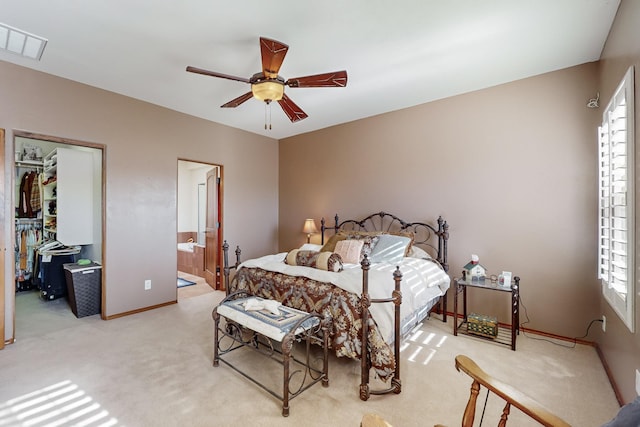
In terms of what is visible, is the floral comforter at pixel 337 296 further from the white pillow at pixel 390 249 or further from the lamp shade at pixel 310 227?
the lamp shade at pixel 310 227

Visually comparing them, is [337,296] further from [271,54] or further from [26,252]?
[26,252]

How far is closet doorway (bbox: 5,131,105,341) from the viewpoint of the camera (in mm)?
3898

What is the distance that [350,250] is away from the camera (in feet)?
11.8

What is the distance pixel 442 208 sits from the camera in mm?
3828

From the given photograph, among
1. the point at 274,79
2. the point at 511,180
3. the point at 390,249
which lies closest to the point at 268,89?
the point at 274,79

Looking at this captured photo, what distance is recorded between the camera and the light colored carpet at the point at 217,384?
190 centimetres

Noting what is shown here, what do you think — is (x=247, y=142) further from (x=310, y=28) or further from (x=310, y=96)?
(x=310, y=28)

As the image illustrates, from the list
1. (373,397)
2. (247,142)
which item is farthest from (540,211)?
(247,142)

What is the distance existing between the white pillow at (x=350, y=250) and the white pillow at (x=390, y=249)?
186mm

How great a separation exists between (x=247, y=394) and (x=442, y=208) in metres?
3.11

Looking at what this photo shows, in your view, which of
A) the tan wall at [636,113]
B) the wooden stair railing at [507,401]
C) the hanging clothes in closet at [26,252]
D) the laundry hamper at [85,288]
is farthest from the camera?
the hanging clothes in closet at [26,252]

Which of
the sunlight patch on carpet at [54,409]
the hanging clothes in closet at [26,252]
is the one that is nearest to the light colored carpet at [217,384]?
the sunlight patch on carpet at [54,409]

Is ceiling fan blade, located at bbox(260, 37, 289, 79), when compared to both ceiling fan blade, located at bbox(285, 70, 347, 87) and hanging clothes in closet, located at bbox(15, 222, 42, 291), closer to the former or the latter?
ceiling fan blade, located at bbox(285, 70, 347, 87)

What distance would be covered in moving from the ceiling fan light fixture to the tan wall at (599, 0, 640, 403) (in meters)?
2.36
